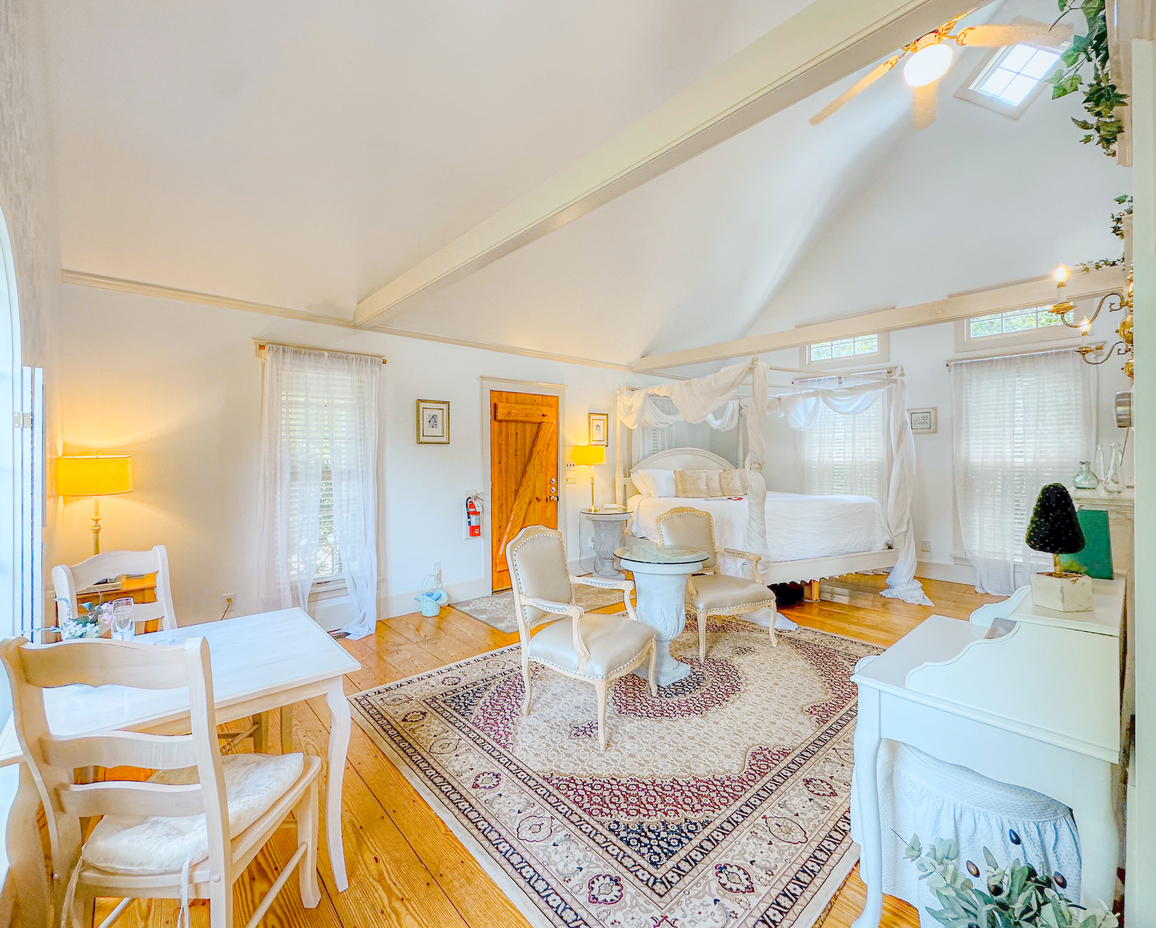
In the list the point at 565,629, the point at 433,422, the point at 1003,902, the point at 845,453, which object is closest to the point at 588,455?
the point at 433,422

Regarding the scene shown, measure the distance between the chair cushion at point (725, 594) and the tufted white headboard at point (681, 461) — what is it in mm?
2734

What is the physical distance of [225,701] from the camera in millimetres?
1355

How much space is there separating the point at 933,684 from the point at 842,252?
20.0 ft

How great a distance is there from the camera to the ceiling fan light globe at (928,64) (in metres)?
2.44

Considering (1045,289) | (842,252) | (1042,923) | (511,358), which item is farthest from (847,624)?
(842,252)

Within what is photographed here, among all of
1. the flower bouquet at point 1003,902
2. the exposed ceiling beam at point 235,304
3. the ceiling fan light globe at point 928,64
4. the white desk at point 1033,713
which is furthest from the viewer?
the exposed ceiling beam at point 235,304

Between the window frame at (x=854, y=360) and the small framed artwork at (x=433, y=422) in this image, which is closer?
the small framed artwork at (x=433, y=422)

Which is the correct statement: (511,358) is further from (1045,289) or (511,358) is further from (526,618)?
(1045,289)

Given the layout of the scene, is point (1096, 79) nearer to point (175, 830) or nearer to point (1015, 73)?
point (175, 830)

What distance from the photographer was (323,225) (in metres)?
3.20

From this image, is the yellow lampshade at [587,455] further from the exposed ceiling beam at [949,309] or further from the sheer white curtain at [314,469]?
the sheer white curtain at [314,469]

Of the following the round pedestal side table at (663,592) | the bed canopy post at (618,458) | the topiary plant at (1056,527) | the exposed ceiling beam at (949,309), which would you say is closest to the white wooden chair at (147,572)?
the round pedestal side table at (663,592)

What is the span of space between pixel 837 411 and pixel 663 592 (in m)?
3.19

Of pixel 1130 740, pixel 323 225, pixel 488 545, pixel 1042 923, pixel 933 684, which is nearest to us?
pixel 1042 923
